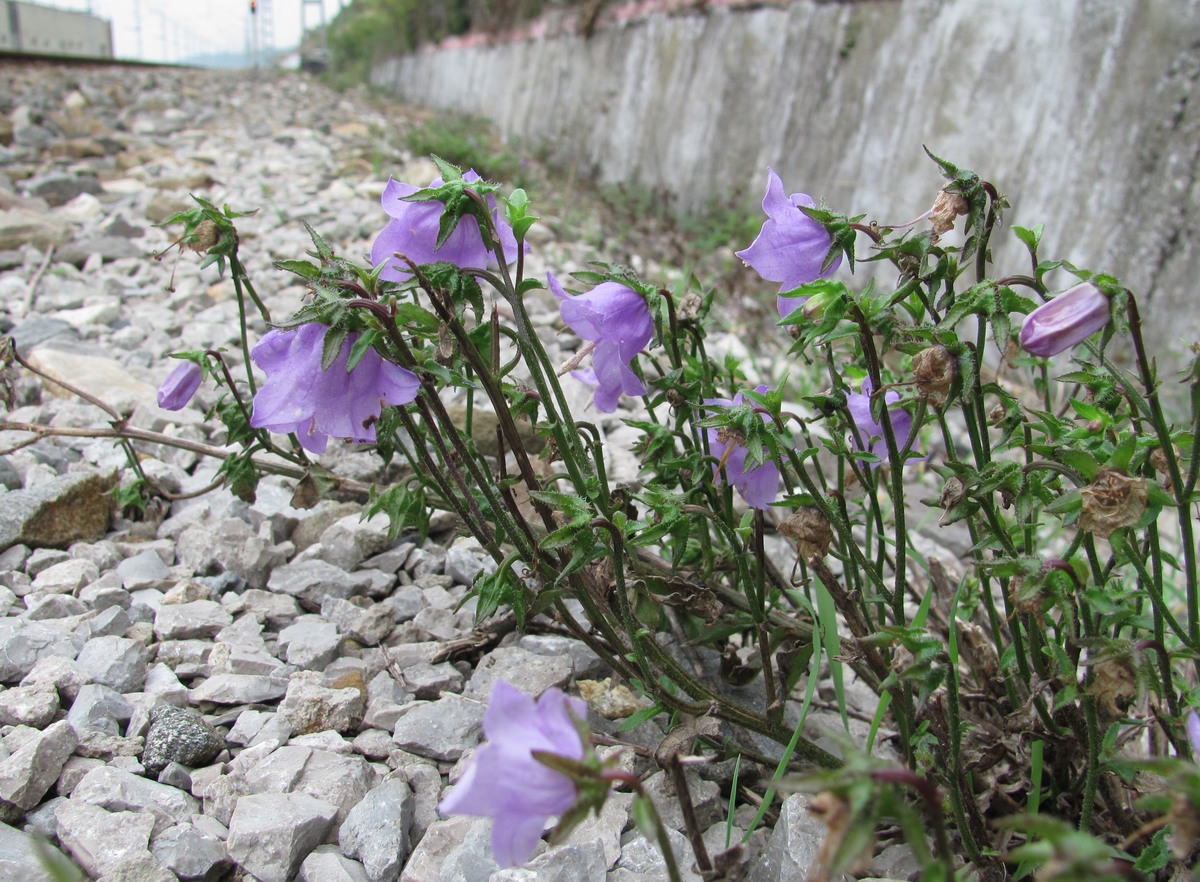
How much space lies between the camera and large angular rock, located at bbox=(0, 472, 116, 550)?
1937 millimetres

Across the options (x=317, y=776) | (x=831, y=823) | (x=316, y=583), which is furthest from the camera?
(x=316, y=583)

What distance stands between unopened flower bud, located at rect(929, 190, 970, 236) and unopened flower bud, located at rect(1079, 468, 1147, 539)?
35 cm

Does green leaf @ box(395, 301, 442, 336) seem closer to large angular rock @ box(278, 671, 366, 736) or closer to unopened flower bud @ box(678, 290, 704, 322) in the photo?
unopened flower bud @ box(678, 290, 704, 322)

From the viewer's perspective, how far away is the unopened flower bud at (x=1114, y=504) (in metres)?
1.03

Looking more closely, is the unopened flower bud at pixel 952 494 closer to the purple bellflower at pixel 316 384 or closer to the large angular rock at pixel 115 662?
Answer: the purple bellflower at pixel 316 384

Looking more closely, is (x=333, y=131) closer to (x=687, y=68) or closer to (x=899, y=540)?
(x=687, y=68)

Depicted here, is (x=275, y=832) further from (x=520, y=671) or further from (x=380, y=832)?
(x=520, y=671)

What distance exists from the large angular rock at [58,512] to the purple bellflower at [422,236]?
121 cm

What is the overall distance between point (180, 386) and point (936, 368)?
4.32ft

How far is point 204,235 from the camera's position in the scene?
150cm

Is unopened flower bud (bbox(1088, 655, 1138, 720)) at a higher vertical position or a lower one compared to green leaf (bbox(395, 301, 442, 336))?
lower

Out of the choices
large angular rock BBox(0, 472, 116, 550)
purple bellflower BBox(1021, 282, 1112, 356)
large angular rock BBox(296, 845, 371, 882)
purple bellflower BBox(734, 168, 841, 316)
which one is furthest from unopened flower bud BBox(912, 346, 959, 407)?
large angular rock BBox(0, 472, 116, 550)

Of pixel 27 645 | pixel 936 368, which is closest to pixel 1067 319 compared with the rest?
pixel 936 368

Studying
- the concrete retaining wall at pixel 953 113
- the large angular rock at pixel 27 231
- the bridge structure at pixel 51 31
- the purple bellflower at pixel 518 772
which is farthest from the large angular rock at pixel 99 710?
the bridge structure at pixel 51 31
